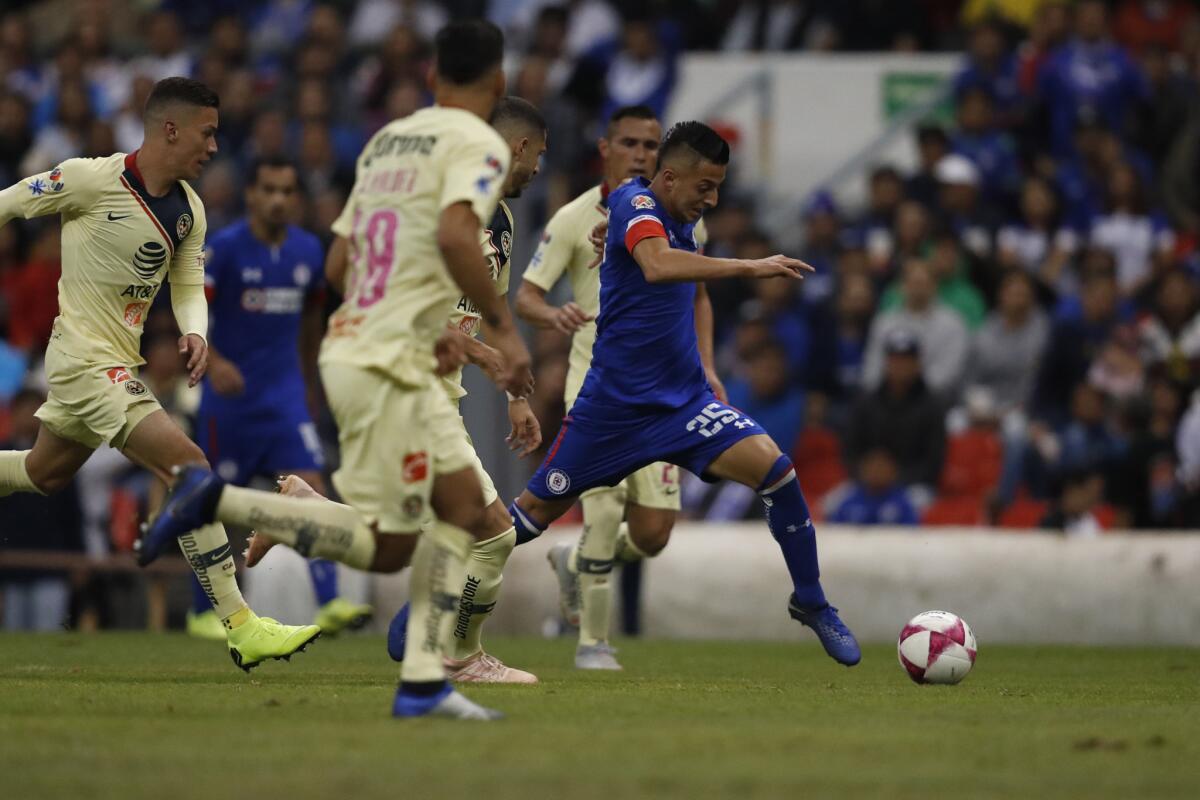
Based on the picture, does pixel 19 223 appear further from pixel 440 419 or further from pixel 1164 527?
pixel 440 419

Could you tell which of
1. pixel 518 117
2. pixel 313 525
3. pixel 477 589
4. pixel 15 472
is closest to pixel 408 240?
pixel 313 525

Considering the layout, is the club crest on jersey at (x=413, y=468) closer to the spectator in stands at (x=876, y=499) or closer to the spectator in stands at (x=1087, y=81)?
the spectator in stands at (x=876, y=499)

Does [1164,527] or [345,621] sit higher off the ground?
[1164,527]

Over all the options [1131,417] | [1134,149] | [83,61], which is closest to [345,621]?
[1131,417]

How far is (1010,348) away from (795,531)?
7783 mm

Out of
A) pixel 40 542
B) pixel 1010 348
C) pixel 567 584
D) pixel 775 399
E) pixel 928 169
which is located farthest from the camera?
pixel 928 169

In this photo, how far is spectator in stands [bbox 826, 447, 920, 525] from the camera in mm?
16047

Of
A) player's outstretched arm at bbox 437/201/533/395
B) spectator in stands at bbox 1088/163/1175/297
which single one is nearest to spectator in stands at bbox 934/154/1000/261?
spectator in stands at bbox 1088/163/1175/297

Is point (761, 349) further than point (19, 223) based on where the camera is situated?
No

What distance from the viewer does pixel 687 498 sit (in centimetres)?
1748

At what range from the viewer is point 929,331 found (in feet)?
56.7

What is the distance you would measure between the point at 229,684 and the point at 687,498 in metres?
8.72

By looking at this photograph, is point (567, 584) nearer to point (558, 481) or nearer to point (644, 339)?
point (558, 481)

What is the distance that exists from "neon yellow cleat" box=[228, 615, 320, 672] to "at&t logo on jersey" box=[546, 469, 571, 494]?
1433 millimetres
